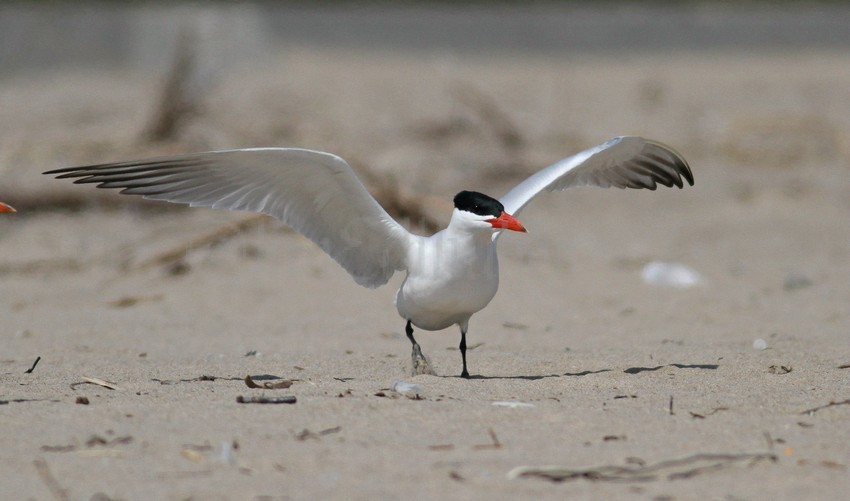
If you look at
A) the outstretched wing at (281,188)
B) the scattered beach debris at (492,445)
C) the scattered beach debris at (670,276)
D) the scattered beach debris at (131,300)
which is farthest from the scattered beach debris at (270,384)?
the scattered beach debris at (670,276)

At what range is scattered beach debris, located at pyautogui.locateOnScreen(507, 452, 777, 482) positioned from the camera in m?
3.30

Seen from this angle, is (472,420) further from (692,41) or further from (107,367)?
(692,41)

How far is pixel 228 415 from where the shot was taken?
12.8 feet

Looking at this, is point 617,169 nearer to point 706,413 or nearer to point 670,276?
point 706,413

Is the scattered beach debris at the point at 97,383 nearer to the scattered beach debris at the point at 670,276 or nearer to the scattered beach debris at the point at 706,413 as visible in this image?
the scattered beach debris at the point at 706,413

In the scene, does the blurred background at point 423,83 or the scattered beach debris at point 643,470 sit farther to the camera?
the blurred background at point 423,83

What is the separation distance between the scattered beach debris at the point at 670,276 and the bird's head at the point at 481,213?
12.4 ft

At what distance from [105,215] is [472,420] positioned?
24.5 ft

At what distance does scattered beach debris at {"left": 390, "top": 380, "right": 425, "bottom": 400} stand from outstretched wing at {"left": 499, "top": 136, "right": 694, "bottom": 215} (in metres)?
1.61

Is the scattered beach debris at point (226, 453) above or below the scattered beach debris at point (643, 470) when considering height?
below

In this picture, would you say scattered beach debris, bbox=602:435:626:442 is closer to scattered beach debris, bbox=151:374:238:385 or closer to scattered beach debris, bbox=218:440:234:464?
scattered beach debris, bbox=218:440:234:464

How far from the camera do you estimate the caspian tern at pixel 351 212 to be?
5059 millimetres

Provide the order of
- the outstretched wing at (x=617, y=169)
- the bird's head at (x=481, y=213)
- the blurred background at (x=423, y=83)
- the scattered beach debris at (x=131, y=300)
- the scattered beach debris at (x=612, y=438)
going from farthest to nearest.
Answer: the blurred background at (x=423, y=83)
the scattered beach debris at (x=131, y=300)
the outstretched wing at (x=617, y=169)
the bird's head at (x=481, y=213)
the scattered beach debris at (x=612, y=438)

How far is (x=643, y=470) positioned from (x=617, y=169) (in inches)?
123
